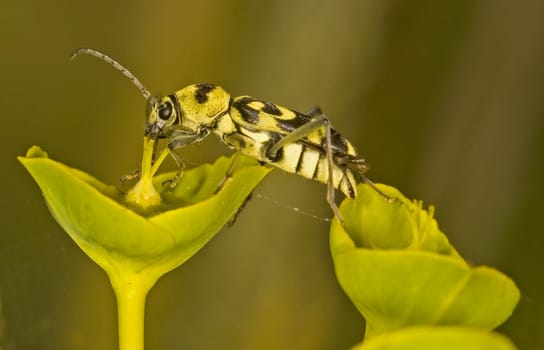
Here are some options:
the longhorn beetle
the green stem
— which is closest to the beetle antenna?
the longhorn beetle

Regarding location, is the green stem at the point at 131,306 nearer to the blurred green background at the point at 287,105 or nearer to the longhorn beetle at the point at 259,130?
the longhorn beetle at the point at 259,130

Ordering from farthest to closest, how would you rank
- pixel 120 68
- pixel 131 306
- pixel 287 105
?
pixel 287 105 < pixel 120 68 < pixel 131 306

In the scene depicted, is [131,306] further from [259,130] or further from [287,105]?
[287,105]

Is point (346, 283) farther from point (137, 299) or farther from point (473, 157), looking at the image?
point (473, 157)

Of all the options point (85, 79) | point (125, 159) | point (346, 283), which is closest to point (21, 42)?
point (85, 79)

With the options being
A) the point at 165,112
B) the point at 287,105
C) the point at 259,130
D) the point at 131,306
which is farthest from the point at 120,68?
the point at 287,105

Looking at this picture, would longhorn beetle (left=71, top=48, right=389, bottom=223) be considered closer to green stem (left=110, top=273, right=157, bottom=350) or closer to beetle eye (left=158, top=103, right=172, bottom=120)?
beetle eye (left=158, top=103, right=172, bottom=120)

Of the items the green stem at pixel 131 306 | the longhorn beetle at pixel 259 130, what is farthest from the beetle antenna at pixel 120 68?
the green stem at pixel 131 306
